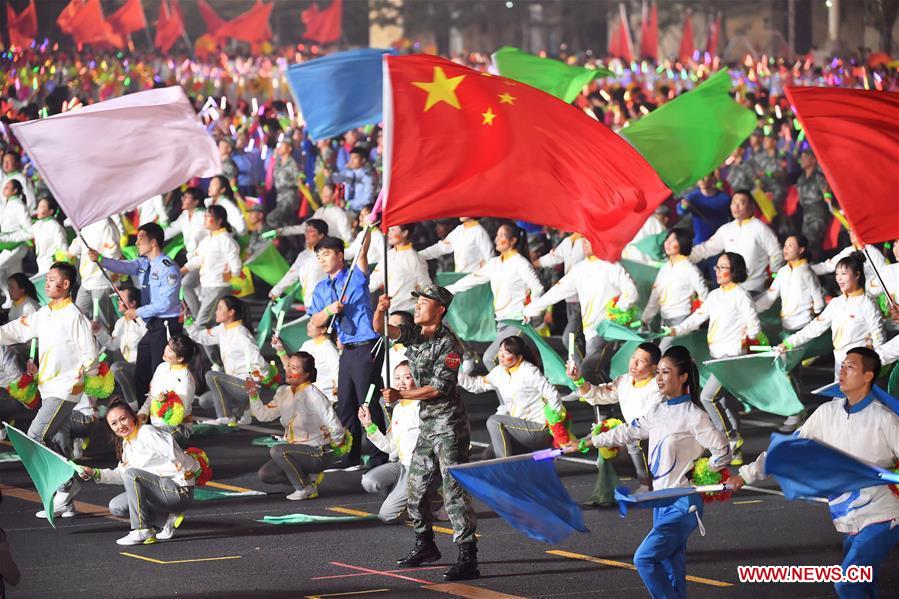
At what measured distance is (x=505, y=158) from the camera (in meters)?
10.1

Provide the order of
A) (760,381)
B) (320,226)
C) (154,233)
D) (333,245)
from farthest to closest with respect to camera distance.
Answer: (320,226), (154,233), (760,381), (333,245)

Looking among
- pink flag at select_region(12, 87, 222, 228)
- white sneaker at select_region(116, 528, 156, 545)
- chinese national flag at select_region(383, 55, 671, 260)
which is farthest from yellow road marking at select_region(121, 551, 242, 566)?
pink flag at select_region(12, 87, 222, 228)

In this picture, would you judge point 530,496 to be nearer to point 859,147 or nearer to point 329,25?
point 859,147

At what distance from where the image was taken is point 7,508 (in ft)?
36.8

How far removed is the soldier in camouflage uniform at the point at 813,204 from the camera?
1955 cm

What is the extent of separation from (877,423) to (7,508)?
6344mm

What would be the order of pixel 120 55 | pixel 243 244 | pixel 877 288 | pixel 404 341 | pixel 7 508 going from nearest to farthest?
pixel 404 341, pixel 7 508, pixel 877 288, pixel 243 244, pixel 120 55

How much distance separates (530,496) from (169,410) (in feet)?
13.6

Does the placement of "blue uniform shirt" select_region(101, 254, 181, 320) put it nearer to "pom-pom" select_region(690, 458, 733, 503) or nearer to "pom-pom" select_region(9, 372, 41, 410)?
"pom-pom" select_region(9, 372, 41, 410)

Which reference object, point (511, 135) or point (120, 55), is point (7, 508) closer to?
point (511, 135)

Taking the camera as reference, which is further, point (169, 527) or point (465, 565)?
point (169, 527)

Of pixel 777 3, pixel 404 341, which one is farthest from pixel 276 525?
pixel 777 3

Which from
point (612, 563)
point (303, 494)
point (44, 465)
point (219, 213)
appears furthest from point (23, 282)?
point (612, 563)

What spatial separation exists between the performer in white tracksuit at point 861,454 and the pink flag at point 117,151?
21.1 feet
